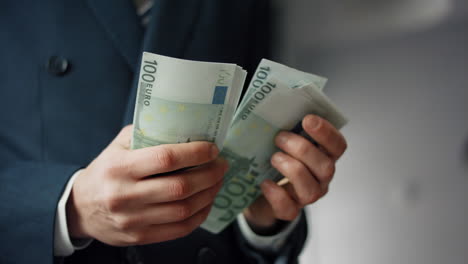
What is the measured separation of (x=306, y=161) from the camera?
54 centimetres

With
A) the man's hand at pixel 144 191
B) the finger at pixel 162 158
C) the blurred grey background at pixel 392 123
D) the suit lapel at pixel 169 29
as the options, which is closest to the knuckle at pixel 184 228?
the man's hand at pixel 144 191

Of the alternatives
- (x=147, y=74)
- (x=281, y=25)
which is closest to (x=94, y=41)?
(x=147, y=74)

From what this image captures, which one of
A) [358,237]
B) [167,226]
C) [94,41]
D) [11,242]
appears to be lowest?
[358,237]

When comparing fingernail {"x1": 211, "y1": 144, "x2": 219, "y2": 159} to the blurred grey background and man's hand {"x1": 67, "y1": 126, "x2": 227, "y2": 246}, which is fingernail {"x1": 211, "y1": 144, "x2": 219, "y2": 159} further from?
the blurred grey background

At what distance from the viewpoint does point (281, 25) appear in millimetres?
1140

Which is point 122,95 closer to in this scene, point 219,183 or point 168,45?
point 168,45

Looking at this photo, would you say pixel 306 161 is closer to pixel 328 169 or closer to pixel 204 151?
pixel 328 169

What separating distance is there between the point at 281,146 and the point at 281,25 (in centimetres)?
70

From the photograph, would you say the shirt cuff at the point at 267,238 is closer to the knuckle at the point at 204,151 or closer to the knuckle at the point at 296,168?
the knuckle at the point at 296,168

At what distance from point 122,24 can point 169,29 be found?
82mm

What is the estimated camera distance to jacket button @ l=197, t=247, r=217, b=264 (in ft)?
2.31

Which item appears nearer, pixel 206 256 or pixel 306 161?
pixel 306 161

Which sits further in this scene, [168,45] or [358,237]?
[358,237]

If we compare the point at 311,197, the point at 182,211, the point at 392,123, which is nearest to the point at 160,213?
the point at 182,211
